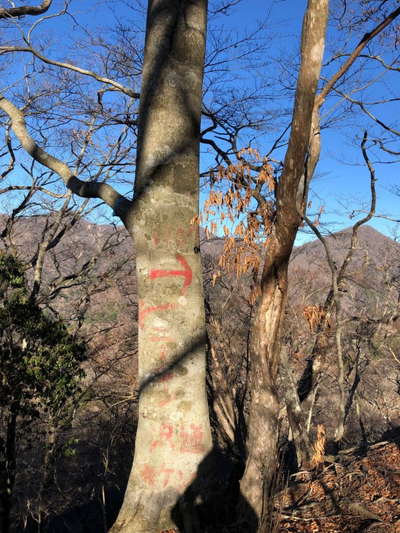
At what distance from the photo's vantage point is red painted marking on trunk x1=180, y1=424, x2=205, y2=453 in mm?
2176

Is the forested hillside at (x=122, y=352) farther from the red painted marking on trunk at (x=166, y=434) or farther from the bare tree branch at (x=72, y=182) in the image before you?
the red painted marking on trunk at (x=166, y=434)

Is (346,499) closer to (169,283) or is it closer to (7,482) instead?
(169,283)

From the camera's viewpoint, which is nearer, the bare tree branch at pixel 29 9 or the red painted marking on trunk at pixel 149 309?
the red painted marking on trunk at pixel 149 309

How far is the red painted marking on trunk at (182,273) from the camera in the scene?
225cm

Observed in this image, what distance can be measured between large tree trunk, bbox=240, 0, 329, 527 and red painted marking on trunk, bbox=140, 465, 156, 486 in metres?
0.62

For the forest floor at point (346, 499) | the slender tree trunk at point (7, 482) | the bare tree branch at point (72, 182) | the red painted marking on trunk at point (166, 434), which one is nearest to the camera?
the red painted marking on trunk at point (166, 434)

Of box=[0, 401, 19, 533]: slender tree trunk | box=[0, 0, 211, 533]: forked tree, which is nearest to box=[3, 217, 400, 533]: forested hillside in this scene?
box=[0, 401, 19, 533]: slender tree trunk

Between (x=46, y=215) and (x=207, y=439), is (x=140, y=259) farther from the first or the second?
(x=46, y=215)

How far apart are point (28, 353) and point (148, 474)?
3.51 meters

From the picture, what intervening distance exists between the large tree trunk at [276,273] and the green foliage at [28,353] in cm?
332

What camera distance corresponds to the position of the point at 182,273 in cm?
229

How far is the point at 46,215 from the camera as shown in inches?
376

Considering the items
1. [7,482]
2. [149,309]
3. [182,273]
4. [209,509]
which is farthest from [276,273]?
[7,482]

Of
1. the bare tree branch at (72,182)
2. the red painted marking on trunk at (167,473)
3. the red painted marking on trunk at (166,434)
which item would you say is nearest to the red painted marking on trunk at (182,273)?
the bare tree branch at (72,182)
